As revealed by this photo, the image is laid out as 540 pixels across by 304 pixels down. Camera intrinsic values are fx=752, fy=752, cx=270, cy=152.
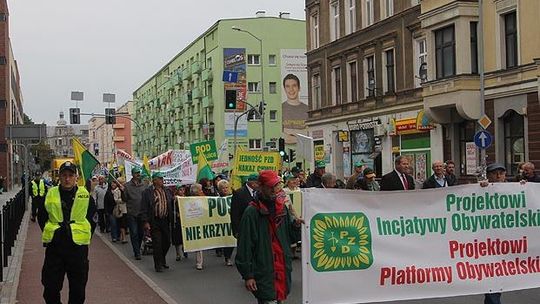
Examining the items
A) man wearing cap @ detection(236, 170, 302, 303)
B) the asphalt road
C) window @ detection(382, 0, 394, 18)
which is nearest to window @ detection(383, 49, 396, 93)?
window @ detection(382, 0, 394, 18)

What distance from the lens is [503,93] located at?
1100 inches

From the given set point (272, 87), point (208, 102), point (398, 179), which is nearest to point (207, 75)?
point (208, 102)

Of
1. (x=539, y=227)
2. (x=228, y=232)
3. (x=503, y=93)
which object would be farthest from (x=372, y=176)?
(x=503, y=93)

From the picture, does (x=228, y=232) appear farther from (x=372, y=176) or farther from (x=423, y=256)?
(x=423, y=256)

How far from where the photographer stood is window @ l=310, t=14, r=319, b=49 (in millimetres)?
45222

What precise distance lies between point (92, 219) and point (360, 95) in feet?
107

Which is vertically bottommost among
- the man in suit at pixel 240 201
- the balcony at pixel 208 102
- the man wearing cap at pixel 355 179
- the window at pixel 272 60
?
the man in suit at pixel 240 201

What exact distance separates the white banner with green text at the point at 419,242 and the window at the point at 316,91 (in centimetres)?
3704

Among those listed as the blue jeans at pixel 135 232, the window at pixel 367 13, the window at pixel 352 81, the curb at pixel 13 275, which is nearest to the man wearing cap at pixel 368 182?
the blue jeans at pixel 135 232

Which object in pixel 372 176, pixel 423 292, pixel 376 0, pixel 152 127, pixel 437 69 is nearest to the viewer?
pixel 423 292

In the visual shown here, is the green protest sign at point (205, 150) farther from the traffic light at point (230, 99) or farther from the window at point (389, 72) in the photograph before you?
the window at point (389, 72)

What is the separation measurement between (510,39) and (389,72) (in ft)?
30.8

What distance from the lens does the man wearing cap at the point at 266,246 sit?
6.25 m

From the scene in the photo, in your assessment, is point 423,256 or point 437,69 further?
point 437,69
